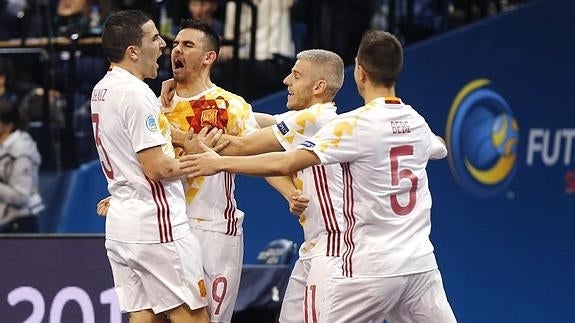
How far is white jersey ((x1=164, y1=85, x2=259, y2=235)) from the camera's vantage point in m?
7.38

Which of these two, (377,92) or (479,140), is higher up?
(377,92)

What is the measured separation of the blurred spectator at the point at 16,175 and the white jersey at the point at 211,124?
11.4 feet

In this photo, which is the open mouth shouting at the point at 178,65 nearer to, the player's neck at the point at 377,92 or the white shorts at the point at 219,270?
the white shorts at the point at 219,270

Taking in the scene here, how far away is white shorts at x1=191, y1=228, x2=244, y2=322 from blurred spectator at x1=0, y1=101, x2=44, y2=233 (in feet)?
11.7

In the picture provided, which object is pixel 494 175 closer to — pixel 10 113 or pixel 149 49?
pixel 10 113

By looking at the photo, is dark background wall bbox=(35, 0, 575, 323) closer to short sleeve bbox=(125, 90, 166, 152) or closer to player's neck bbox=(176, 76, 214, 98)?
player's neck bbox=(176, 76, 214, 98)

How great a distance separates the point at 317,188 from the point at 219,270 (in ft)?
2.25

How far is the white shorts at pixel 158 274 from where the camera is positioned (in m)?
6.96

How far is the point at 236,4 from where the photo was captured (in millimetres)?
10938

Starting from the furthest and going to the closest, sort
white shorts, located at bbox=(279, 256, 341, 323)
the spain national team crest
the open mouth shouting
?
the spain national team crest → the open mouth shouting → white shorts, located at bbox=(279, 256, 341, 323)

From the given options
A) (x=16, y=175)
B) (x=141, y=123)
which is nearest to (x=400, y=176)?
(x=141, y=123)

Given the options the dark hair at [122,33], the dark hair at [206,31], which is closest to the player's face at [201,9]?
the dark hair at [206,31]

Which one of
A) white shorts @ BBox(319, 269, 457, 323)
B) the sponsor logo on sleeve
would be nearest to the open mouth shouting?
the sponsor logo on sleeve

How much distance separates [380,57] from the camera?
661cm
